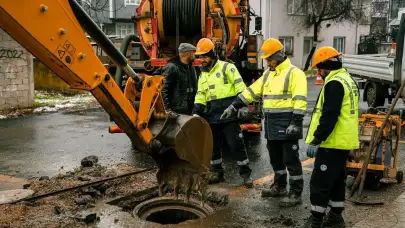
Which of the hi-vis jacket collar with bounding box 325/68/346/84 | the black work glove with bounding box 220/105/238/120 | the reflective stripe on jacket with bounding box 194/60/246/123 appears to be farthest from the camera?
the reflective stripe on jacket with bounding box 194/60/246/123

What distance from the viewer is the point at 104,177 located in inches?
257

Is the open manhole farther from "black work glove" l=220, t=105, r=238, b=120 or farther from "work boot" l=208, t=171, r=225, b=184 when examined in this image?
"black work glove" l=220, t=105, r=238, b=120

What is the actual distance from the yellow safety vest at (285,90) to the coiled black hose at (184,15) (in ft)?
11.4

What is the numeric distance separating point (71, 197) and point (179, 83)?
224cm

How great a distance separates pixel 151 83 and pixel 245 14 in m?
6.23

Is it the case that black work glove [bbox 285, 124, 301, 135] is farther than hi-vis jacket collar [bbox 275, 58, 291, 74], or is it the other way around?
hi-vis jacket collar [bbox 275, 58, 291, 74]

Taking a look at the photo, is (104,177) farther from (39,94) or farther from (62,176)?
(39,94)

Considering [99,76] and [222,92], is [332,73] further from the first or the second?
[99,76]

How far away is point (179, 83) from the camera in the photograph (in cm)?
702

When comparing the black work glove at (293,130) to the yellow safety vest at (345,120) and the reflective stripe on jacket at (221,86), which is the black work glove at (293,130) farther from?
the reflective stripe on jacket at (221,86)

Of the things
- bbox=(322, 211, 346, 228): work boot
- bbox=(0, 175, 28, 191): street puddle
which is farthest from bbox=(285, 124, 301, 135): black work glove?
bbox=(0, 175, 28, 191): street puddle

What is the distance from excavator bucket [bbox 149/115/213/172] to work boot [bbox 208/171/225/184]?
5.59 feet

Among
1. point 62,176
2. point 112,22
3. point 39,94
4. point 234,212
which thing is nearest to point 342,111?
point 234,212

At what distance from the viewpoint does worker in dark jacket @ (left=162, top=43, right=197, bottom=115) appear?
270 inches
